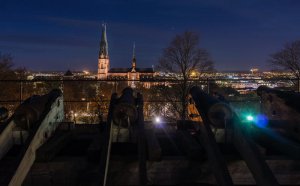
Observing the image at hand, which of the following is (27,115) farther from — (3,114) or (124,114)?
(3,114)

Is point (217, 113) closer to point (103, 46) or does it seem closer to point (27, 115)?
point (27, 115)

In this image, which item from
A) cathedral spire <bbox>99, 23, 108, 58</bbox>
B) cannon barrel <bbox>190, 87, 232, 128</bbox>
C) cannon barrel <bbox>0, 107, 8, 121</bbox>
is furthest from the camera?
cathedral spire <bbox>99, 23, 108, 58</bbox>

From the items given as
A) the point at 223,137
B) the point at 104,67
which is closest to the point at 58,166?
the point at 223,137

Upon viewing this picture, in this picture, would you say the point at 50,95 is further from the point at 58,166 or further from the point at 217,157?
the point at 217,157

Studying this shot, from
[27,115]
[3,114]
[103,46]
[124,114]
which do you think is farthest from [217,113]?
[103,46]

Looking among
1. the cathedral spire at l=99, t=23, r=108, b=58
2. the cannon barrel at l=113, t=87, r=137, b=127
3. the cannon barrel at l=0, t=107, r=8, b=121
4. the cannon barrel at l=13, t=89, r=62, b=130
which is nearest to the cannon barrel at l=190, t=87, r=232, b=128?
the cannon barrel at l=113, t=87, r=137, b=127

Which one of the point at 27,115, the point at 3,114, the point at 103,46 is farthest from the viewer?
the point at 103,46

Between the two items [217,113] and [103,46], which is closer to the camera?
[217,113]

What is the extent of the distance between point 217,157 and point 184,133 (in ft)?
5.11

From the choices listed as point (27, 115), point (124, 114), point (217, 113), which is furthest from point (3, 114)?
point (217, 113)

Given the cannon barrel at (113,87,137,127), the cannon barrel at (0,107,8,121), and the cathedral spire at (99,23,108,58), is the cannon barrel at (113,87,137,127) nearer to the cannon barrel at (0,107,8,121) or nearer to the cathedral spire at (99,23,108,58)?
the cannon barrel at (0,107,8,121)

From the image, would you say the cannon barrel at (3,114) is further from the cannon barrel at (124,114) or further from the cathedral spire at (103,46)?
the cathedral spire at (103,46)

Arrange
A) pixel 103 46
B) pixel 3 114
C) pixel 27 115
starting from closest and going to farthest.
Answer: pixel 27 115 < pixel 3 114 < pixel 103 46

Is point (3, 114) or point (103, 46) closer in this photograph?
point (3, 114)
